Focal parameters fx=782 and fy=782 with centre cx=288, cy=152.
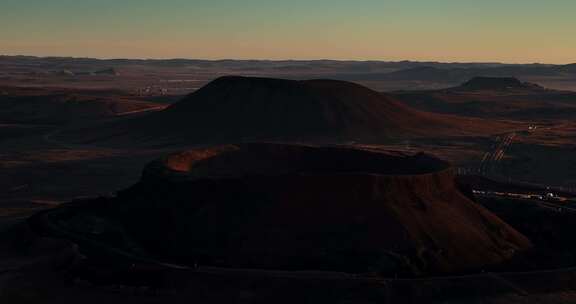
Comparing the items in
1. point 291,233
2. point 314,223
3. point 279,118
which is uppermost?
point 314,223

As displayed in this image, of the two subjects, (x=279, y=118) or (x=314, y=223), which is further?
(x=279, y=118)

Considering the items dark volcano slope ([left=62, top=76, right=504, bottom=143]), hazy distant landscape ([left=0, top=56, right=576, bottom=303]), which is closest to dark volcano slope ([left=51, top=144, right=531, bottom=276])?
hazy distant landscape ([left=0, top=56, right=576, bottom=303])

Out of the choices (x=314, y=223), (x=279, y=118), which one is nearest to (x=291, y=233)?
(x=314, y=223)

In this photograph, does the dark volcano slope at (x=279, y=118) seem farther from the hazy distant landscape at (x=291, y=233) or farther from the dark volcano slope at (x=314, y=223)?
the dark volcano slope at (x=314, y=223)

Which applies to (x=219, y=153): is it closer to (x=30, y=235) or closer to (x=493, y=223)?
(x=30, y=235)

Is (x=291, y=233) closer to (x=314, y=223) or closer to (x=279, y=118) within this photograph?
(x=314, y=223)

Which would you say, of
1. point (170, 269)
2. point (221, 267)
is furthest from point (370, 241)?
point (170, 269)

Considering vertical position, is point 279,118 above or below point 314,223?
below

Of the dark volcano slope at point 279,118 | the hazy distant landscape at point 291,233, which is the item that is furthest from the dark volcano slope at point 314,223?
the dark volcano slope at point 279,118
